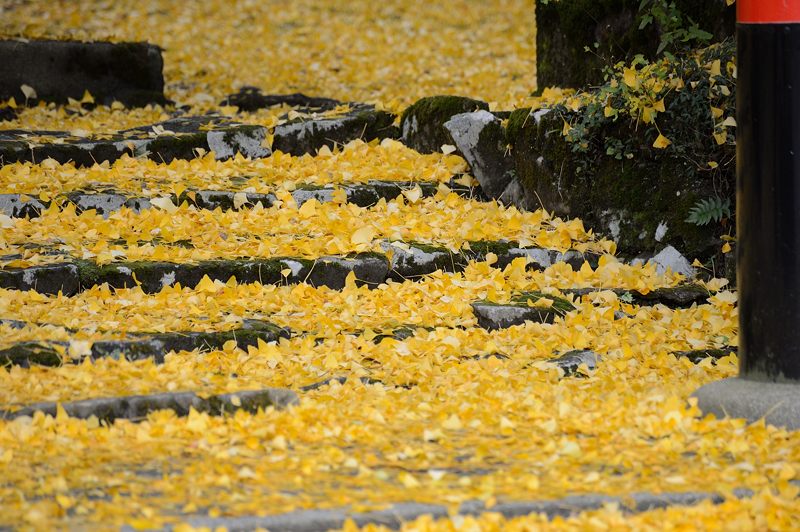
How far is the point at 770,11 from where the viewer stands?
148 inches

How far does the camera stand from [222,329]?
4531 mm

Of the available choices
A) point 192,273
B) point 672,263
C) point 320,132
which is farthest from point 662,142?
point 192,273

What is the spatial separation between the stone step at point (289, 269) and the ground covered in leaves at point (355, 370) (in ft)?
0.23

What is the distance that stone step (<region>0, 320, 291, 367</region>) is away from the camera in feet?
13.2

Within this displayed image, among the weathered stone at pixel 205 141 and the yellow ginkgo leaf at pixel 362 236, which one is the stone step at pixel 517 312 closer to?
the yellow ginkgo leaf at pixel 362 236

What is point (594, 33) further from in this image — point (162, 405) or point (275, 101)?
point (162, 405)

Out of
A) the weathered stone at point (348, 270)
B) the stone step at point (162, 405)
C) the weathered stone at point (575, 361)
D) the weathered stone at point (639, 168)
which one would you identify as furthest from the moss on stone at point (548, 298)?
the stone step at point (162, 405)

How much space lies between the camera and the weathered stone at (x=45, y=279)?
4758 mm

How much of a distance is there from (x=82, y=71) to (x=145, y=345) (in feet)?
14.2

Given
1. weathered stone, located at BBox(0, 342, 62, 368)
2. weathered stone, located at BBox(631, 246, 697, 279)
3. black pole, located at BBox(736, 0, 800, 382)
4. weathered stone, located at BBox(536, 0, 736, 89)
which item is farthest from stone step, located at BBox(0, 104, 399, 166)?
black pole, located at BBox(736, 0, 800, 382)

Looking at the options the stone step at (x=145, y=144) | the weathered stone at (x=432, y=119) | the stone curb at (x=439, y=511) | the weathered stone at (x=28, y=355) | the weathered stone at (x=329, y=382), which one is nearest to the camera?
the stone curb at (x=439, y=511)

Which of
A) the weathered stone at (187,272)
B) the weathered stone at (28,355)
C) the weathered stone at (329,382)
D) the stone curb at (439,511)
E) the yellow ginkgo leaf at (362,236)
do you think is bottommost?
the stone curb at (439,511)

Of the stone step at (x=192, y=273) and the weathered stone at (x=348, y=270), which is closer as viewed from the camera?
the stone step at (x=192, y=273)

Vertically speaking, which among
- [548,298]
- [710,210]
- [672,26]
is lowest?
[548,298]
